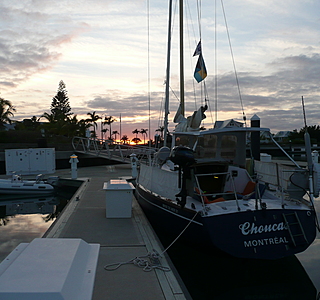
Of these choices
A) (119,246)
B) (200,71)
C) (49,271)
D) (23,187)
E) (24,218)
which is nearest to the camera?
(49,271)

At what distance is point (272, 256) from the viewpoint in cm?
578

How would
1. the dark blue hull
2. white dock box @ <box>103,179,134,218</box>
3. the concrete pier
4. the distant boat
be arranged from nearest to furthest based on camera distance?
1. the concrete pier
2. the dark blue hull
3. white dock box @ <box>103,179,134,218</box>
4. the distant boat

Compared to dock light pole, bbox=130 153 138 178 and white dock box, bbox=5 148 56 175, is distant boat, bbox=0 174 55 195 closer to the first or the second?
dock light pole, bbox=130 153 138 178

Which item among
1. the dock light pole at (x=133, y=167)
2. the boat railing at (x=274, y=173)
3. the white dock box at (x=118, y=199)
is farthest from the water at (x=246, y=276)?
the dock light pole at (x=133, y=167)

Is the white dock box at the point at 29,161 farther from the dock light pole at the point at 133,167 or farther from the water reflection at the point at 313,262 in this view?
the water reflection at the point at 313,262

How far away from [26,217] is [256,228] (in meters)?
9.25

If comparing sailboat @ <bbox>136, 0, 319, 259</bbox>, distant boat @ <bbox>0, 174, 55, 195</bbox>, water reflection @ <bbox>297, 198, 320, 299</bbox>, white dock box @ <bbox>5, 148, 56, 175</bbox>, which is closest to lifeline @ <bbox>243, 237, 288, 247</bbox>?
sailboat @ <bbox>136, 0, 319, 259</bbox>

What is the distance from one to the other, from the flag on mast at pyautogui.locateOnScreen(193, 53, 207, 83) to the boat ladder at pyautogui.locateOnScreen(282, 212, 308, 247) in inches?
295

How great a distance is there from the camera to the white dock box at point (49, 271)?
2.02m

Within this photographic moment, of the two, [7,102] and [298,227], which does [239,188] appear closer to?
[298,227]

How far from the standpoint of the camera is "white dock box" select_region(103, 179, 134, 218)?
8648mm

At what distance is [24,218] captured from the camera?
39.1ft

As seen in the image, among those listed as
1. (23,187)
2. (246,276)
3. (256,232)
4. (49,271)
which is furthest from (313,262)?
(23,187)

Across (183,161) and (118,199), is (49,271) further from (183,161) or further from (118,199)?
(118,199)
